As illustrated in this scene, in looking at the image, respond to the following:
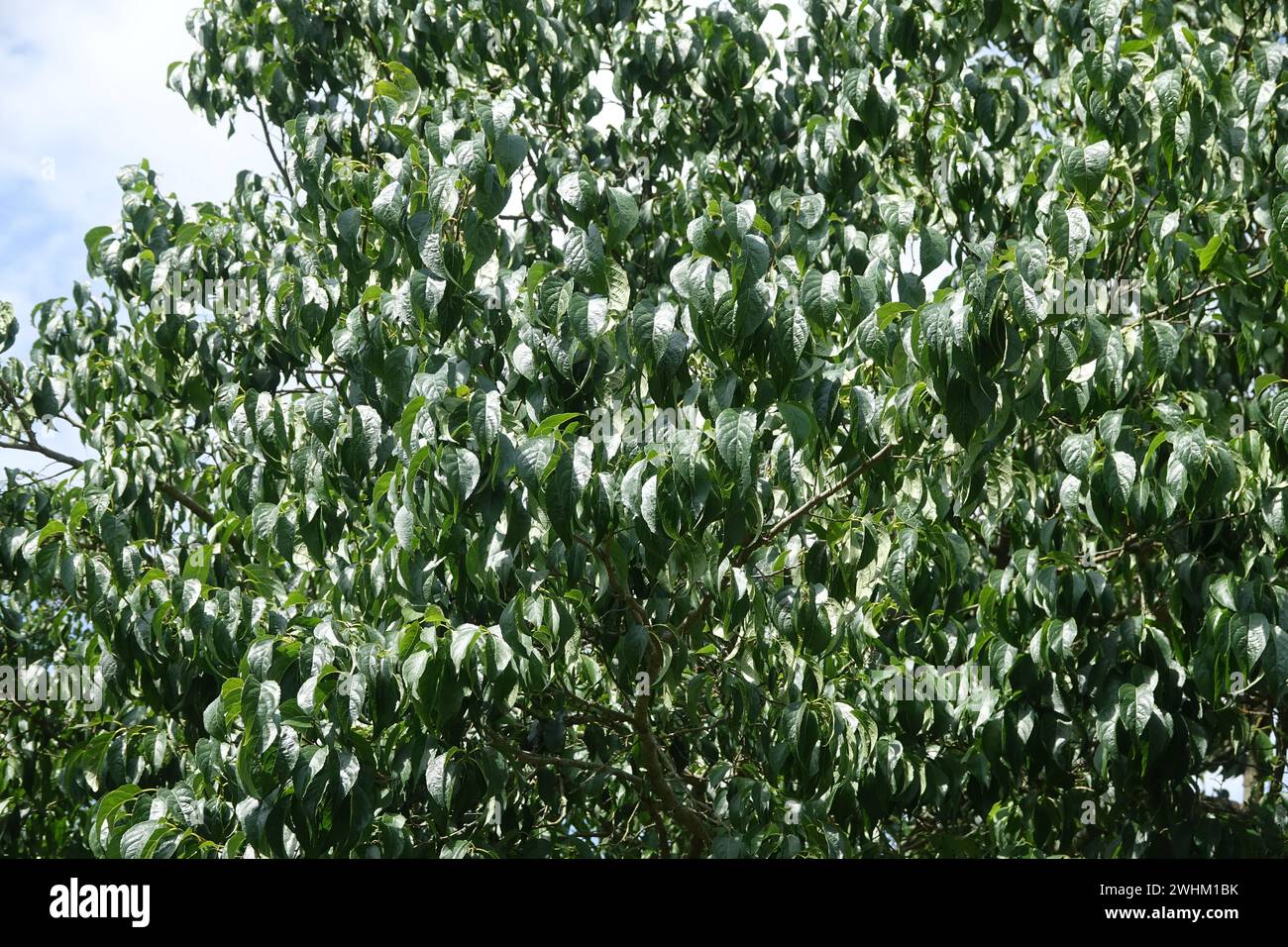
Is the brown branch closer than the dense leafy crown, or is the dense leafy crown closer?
the dense leafy crown

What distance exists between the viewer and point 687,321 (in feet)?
9.46

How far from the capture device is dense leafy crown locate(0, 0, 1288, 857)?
2850 millimetres

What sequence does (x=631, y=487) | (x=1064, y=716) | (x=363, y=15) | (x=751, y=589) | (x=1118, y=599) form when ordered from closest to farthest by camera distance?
(x=631, y=487) → (x=751, y=589) → (x=1064, y=716) → (x=1118, y=599) → (x=363, y=15)

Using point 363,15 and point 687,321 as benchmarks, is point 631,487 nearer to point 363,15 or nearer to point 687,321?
point 687,321

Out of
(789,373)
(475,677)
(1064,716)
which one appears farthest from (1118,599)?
(475,677)

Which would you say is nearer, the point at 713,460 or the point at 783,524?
the point at 713,460

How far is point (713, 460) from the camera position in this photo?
2.74 metres

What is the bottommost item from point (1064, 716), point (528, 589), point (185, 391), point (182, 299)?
point (1064, 716)

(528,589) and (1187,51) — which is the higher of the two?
(1187,51)

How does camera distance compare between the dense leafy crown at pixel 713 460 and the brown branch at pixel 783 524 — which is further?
the brown branch at pixel 783 524

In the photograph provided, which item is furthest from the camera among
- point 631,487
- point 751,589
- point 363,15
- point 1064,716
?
point 363,15

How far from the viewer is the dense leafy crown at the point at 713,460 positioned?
2850 mm

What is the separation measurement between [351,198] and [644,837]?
247cm

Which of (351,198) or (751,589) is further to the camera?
(351,198)
